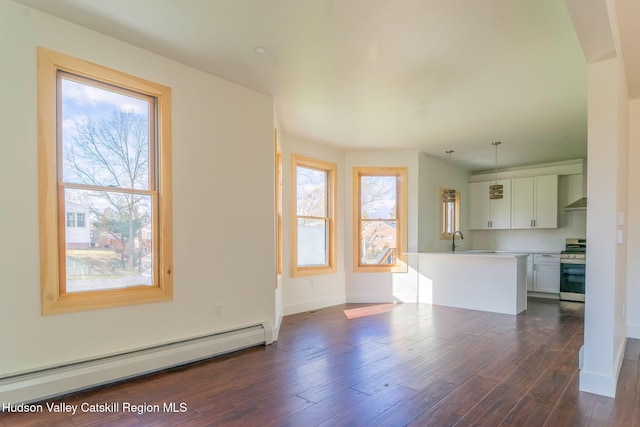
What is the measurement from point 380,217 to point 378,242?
45 centimetres

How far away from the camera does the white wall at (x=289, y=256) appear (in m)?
5.20

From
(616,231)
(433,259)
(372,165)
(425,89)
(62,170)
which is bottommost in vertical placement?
(433,259)

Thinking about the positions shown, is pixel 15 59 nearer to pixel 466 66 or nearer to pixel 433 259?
pixel 466 66

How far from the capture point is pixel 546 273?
668 cm

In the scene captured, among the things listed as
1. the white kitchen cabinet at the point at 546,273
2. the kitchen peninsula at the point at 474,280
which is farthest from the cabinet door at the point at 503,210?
the kitchen peninsula at the point at 474,280

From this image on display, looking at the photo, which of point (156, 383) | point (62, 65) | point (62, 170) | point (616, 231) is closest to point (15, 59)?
point (62, 65)

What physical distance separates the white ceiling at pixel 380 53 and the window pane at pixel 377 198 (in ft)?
5.43

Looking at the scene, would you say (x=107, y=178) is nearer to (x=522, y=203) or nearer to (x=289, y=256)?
(x=289, y=256)

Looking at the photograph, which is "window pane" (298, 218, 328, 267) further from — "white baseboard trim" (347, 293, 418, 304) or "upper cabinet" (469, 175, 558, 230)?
"upper cabinet" (469, 175, 558, 230)

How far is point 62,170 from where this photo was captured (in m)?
2.62

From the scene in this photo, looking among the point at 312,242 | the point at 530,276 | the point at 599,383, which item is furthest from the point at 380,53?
the point at 530,276

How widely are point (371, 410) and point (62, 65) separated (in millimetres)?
3283

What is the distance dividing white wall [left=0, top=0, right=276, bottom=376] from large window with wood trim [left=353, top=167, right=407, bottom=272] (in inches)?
103

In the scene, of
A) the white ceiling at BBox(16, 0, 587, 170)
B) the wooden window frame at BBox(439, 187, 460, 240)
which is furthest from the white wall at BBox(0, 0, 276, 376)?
the wooden window frame at BBox(439, 187, 460, 240)
